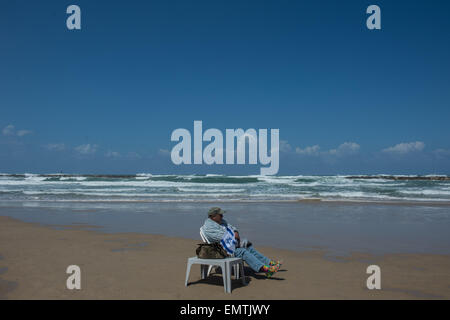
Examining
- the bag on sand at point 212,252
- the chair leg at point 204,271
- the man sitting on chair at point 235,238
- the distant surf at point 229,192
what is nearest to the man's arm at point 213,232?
the man sitting on chair at point 235,238

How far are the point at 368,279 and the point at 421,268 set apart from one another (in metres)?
1.47

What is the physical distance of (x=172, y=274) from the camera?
574cm

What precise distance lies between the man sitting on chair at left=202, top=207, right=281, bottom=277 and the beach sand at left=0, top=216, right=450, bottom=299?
0.22 meters

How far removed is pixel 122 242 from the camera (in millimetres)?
8492

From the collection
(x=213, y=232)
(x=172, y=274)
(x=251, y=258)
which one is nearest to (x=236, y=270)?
(x=251, y=258)

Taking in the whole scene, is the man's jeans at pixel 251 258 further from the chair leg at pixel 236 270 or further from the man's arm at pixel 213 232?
the man's arm at pixel 213 232

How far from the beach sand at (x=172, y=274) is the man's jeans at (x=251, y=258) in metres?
0.25

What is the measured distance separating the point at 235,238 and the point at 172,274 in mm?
1239

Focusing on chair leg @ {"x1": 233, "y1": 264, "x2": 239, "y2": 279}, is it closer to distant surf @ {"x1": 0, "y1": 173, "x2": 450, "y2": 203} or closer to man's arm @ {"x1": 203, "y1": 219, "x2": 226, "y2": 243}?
man's arm @ {"x1": 203, "y1": 219, "x2": 226, "y2": 243}

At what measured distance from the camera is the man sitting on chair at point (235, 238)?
5.27m

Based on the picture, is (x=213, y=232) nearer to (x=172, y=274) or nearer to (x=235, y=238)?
(x=235, y=238)
